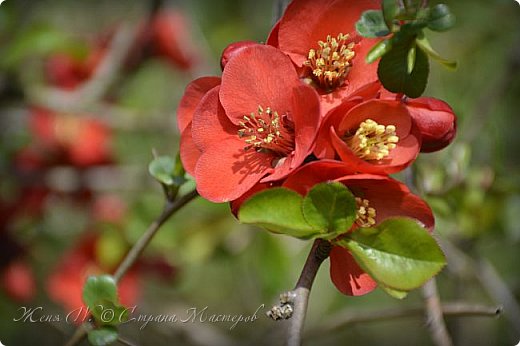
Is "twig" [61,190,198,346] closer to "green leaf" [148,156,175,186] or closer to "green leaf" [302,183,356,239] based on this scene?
"green leaf" [148,156,175,186]

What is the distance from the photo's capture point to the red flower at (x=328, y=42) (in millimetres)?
→ 698

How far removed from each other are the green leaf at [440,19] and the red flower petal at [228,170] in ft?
0.65

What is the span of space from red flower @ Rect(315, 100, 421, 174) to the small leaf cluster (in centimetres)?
3

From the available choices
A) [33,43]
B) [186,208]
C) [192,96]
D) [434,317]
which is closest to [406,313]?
[434,317]

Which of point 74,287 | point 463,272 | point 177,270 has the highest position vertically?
point 74,287

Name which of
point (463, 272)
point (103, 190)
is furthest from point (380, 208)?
point (103, 190)

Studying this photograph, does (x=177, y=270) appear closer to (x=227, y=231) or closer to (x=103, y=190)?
(x=227, y=231)

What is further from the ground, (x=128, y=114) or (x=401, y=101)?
(x=401, y=101)

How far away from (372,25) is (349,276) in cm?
24

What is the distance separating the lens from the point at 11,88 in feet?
5.27

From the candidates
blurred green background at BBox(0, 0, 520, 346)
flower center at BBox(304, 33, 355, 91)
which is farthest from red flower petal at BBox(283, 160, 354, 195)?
blurred green background at BBox(0, 0, 520, 346)

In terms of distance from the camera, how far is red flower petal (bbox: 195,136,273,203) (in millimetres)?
671

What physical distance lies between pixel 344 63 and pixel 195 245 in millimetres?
968

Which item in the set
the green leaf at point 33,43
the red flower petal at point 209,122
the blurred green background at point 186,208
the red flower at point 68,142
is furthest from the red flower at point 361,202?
the red flower at point 68,142
